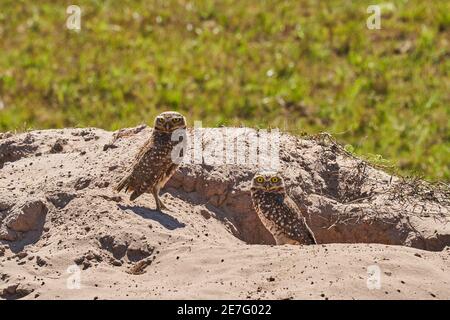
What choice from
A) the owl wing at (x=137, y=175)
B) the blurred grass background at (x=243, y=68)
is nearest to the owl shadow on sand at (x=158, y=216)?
the owl wing at (x=137, y=175)

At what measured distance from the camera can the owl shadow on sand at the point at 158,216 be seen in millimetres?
10906

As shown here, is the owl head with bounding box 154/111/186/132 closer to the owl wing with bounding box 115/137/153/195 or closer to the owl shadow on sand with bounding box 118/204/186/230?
the owl wing with bounding box 115/137/153/195

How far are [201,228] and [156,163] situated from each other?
0.76 metres

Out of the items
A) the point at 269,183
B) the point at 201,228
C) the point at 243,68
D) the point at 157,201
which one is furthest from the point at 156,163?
the point at 243,68

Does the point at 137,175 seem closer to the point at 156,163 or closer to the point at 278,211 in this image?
the point at 156,163

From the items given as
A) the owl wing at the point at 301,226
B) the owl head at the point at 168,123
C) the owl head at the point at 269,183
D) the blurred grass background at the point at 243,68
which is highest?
the owl head at the point at 168,123

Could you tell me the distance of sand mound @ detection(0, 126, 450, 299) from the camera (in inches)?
371

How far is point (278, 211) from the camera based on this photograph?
10.9 metres

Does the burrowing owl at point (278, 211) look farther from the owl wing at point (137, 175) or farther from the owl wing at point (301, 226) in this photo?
the owl wing at point (137, 175)

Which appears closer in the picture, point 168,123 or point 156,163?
point 156,163

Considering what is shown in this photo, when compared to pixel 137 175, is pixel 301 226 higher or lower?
lower

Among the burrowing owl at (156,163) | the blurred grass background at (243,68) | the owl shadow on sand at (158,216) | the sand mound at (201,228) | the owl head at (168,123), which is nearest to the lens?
the sand mound at (201,228)

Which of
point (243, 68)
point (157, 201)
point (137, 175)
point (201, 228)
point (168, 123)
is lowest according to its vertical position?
point (243, 68)

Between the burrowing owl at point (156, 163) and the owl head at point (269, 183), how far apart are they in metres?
0.80
